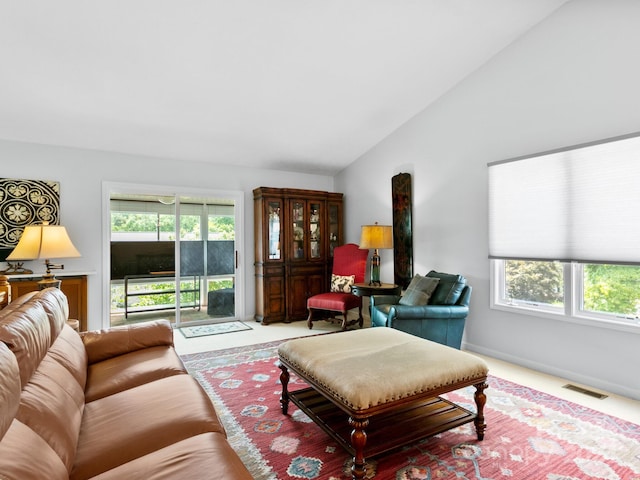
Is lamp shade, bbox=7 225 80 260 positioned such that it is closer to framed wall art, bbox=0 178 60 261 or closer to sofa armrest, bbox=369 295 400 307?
framed wall art, bbox=0 178 60 261

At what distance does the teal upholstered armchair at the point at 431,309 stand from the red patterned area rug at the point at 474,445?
69cm

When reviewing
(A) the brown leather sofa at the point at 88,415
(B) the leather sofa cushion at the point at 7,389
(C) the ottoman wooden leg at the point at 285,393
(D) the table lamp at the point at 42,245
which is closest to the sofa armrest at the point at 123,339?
(A) the brown leather sofa at the point at 88,415

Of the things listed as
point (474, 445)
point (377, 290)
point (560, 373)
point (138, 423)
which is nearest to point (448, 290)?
point (377, 290)

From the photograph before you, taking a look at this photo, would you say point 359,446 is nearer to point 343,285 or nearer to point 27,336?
point 27,336

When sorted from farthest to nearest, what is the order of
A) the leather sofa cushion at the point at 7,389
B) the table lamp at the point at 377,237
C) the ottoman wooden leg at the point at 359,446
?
the table lamp at the point at 377,237, the ottoman wooden leg at the point at 359,446, the leather sofa cushion at the point at 7,389

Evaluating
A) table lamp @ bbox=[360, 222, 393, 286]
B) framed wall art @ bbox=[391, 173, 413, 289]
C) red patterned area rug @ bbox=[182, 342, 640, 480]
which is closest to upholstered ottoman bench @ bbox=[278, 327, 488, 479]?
red patterned area rug @ bbox=[182, 342, 640, 480]

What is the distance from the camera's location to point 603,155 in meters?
2.88

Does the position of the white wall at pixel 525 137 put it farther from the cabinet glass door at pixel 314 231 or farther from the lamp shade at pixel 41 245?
the lamp shade at pixel 41 245

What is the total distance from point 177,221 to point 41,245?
74.7 inches

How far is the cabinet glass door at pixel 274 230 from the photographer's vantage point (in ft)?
17.4

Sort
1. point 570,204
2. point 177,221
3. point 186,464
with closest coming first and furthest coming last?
point 186,464
point 570,204
point 177,221

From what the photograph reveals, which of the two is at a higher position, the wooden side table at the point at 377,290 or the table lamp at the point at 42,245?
the table lamp at the point at 42,245

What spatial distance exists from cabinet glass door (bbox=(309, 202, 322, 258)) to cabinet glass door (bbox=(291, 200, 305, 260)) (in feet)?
0.45

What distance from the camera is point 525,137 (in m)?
3.44
